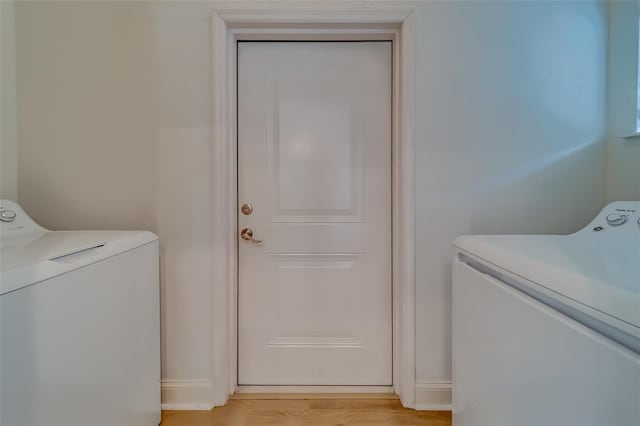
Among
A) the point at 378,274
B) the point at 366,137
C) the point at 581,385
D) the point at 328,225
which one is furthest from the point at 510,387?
the point at 366,137

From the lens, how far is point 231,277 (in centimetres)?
156

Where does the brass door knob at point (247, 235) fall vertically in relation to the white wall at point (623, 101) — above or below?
below

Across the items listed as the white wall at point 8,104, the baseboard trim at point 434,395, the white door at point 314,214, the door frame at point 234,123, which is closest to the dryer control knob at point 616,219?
the door frame at point 234,123

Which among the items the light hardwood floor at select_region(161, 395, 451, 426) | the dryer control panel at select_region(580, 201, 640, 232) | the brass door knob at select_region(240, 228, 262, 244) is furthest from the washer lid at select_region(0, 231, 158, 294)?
the dryer control panel at select_region(580, 201, 640, 232)

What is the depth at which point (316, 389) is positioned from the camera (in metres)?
1.63

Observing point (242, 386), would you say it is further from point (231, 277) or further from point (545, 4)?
point (545, 4)

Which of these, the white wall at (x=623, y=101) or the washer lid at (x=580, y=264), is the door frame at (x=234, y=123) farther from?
the white wall at (x=623, y=101)

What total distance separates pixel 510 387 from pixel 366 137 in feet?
3.89

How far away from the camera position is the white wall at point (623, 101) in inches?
54.0

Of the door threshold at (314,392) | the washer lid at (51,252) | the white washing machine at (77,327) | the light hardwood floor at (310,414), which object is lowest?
the light hardwood floor at (310,414)

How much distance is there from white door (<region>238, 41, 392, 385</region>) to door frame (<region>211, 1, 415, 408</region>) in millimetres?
75

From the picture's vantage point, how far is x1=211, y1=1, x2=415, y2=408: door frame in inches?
57.9

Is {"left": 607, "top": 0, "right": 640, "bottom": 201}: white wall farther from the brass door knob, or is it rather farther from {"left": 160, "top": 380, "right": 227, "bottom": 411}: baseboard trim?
{"left": 160, "top": 380, "right": 227, "bottom": 411}: baseboard trim

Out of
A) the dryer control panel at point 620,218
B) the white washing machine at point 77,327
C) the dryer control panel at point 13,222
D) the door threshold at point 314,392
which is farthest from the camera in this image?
the door threshold at point 314,392
